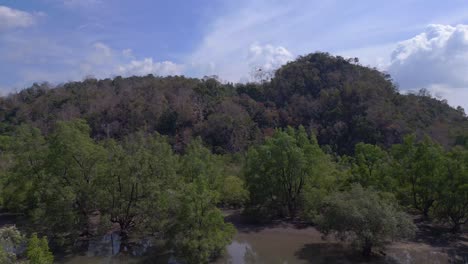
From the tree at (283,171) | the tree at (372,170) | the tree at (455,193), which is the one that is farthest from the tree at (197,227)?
the tree at (455,193)

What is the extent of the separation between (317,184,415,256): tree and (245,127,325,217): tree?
26.4 ft

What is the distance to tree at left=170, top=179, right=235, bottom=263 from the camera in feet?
66.5

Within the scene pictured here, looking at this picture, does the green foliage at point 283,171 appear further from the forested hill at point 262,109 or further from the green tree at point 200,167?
the forested hill at point 262,109

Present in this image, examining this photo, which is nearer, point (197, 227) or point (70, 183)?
point (197, 227)

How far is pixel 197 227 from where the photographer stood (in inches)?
819

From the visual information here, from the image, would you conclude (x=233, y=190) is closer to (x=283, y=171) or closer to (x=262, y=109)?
(x=283, y=171)

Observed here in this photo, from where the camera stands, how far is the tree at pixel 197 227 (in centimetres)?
2027

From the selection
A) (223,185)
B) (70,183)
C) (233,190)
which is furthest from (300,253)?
(70,183)

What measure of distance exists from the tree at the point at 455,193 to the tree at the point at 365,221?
4980 millimetres

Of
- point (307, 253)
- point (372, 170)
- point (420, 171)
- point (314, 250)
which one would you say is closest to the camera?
point (307, 253)

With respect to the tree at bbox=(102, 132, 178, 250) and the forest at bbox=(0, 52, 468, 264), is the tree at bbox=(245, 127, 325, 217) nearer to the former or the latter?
the forest at bbox=(0, 52, 468, 264)

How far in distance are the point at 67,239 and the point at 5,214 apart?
1692 cm

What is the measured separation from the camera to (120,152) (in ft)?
82.6

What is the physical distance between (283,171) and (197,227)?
12946 millimetres
